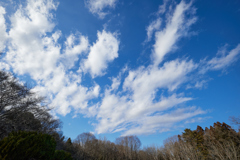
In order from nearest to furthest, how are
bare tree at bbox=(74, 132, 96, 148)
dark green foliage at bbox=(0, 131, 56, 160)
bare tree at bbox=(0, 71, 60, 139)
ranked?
dark green foliage at bbox=(0, 131, 56, 160), bare tree at bbox=(0, 71, 60, 139), bare tree at bbox=(74, 132, 96, 148)

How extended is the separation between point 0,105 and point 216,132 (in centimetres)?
4932

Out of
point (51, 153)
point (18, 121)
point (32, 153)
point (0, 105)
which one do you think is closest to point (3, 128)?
point (18, 121)

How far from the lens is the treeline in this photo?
22.7 ft

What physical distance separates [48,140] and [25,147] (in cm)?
197

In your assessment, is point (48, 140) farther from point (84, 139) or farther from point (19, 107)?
point (84, 139)

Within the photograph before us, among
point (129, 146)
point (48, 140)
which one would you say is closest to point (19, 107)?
point (48, 140)

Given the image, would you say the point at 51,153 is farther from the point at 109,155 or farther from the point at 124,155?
the point at 124,155

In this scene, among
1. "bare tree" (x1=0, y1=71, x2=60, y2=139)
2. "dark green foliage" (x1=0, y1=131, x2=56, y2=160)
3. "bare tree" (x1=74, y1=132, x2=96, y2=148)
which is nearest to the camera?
"dark green foliage" (x1=0, y1=131, x2=56, y2=160)

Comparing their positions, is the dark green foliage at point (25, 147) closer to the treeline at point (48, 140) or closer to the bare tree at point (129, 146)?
the treeline at point (48, 140)

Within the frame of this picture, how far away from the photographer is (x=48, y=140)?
849 cm

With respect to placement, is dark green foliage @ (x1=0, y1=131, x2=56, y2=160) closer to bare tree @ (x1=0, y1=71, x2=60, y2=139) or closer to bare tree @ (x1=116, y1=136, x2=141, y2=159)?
bare tree @ (x1=0, y1=71, x2=60, y2=139)

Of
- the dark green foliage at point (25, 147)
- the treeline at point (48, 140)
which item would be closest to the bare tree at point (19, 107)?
the treeline at point (48, 140)

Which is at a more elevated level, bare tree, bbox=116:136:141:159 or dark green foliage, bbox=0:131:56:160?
bare tree, bbox=116:136:141:159

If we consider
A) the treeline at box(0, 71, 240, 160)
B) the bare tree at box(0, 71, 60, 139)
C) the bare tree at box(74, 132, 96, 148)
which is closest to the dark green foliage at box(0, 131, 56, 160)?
the treeline at box(0, 71, 240, 160)
